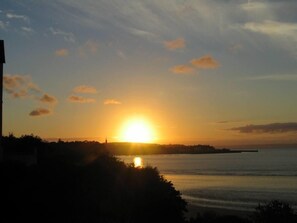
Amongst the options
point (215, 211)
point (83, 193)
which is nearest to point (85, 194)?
point (83, 193)

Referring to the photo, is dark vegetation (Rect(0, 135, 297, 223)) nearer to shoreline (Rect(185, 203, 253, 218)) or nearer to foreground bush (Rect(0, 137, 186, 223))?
foreground bush (Rect(0, 137, 186, 223))

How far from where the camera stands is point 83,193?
25984 millimetres

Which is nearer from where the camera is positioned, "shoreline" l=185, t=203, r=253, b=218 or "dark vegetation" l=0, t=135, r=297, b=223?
"dark vegetation" l=0, t=135, r=297, b=223

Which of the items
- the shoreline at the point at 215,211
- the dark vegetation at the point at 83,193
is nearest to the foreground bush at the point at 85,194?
the dark vegetation at the point at 83,193

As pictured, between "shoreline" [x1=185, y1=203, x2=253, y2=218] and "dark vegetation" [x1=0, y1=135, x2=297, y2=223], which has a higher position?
"dark vegetation" [x1=0, y1=135, x2=297, y2=223]

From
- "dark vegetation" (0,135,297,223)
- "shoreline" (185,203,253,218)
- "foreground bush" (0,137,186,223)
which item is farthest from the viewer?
"shoreline" (185,203,253,218)

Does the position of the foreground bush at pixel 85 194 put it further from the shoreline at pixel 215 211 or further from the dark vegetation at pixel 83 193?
the shoreline at pixel 215 211

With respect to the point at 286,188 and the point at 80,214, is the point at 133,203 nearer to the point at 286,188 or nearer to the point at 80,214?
the point at 80,214

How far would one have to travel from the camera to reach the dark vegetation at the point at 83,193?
73.3 feet

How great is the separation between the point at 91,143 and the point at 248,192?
2255 centimetres

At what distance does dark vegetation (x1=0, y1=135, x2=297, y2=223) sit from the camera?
22344 millimetres

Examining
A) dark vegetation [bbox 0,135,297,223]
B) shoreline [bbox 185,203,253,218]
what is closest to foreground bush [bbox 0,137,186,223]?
dark vegetation [bbox 0,135,297,223]

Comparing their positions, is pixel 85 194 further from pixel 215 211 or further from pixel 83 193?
pixel 215 211

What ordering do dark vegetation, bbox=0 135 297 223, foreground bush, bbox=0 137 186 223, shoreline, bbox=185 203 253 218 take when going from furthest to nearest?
shoreline, bbox=185 203 253 218, dark vegetation, bbox=0 135 297 223, foreground bush, bbox=0 137 186 223
